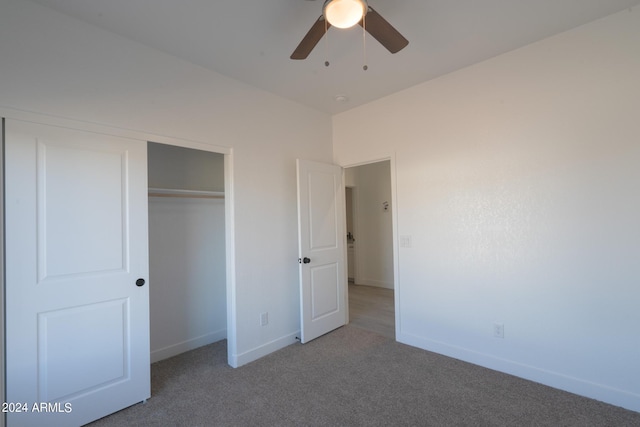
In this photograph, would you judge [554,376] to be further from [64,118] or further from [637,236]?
[64,118]

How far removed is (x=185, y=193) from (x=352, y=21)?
238 cm

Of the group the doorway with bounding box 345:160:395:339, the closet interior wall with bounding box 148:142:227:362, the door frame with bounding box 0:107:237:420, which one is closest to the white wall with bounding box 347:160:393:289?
the doorway with bounding box 345:160:395:339

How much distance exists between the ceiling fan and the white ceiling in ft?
1.06

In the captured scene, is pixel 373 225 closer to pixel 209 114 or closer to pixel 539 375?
pixel 539 375

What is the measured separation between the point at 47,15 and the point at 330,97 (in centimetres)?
242

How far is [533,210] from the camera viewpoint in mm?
2471

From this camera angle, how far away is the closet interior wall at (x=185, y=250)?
9.82ft

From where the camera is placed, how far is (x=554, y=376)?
235 centimetres

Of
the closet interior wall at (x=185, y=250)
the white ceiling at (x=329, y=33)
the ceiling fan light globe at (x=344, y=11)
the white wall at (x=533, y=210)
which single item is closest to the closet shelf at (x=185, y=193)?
the closet interior wall at (x=185, y=250)

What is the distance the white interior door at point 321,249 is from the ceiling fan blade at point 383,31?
1.70 m

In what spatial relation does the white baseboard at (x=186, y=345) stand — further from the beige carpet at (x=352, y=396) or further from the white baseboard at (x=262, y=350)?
the white baseboard at (x=262, y=350)

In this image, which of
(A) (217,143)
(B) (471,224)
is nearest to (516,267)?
(B) (471,224)

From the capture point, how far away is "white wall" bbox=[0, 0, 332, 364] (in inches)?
73.4

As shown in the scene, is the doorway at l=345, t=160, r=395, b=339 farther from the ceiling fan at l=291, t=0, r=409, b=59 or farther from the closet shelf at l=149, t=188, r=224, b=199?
the ceiling fan at l=291, t=0, r=409, b=59
